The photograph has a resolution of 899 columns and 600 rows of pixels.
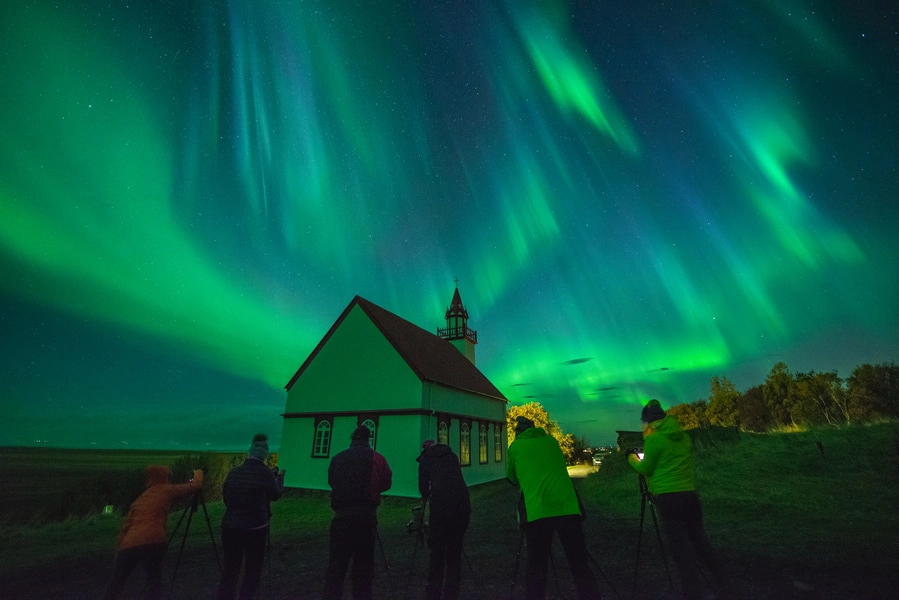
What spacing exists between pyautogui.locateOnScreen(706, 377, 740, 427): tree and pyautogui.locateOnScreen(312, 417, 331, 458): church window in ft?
250

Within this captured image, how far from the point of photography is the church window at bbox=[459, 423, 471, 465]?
23.0m

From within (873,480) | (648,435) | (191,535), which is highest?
(648,435)

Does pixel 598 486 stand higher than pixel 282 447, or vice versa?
pixel 282 447

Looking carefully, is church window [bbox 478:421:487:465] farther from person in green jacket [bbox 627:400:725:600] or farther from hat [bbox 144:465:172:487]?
hat [bbox 144:465:172:487]

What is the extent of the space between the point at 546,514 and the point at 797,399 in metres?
76.5

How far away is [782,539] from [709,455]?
11.5m

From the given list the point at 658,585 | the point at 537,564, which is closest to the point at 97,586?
the point at 537,564

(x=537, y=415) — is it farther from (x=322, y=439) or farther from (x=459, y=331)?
(x=322, y=439)

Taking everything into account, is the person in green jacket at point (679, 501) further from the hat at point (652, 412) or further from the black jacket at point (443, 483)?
the black jacket at point (443, 483)

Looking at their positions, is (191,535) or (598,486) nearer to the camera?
(191,535)

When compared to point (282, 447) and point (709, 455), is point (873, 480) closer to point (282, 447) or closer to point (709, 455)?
point (709, 455)

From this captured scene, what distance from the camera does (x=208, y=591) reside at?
6.76 metres

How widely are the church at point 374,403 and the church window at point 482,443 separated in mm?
387

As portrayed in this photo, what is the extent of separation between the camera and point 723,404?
75.7 meters
